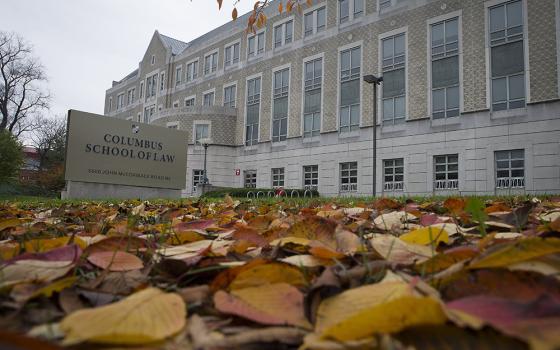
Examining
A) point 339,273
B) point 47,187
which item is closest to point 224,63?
point 47,187

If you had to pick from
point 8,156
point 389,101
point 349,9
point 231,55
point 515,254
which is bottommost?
point 515,254

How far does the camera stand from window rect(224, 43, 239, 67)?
104 feet

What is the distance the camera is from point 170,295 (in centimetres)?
76

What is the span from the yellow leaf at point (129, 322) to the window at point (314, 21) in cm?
2722

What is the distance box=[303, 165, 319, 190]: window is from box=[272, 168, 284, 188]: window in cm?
210

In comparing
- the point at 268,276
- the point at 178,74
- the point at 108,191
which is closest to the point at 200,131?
the point at 178,74

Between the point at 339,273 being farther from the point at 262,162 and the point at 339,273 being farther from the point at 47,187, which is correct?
the point at 47,187

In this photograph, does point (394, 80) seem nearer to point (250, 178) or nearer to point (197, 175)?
point (250, 178)

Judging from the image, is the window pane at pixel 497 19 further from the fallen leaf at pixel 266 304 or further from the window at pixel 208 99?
the window at pixel 208 99

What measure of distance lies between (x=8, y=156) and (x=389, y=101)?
32.5 meters

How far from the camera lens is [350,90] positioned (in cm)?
2347

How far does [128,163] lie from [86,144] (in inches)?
73.0

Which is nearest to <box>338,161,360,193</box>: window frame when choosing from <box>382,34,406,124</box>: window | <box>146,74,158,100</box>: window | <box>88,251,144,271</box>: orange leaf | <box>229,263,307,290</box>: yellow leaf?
<box>382,34,406,124</box>: window

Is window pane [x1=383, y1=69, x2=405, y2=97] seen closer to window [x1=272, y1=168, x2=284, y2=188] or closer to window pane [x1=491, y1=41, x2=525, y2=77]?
window pane [x1=491, y1=41, x2=525, y2=77]
